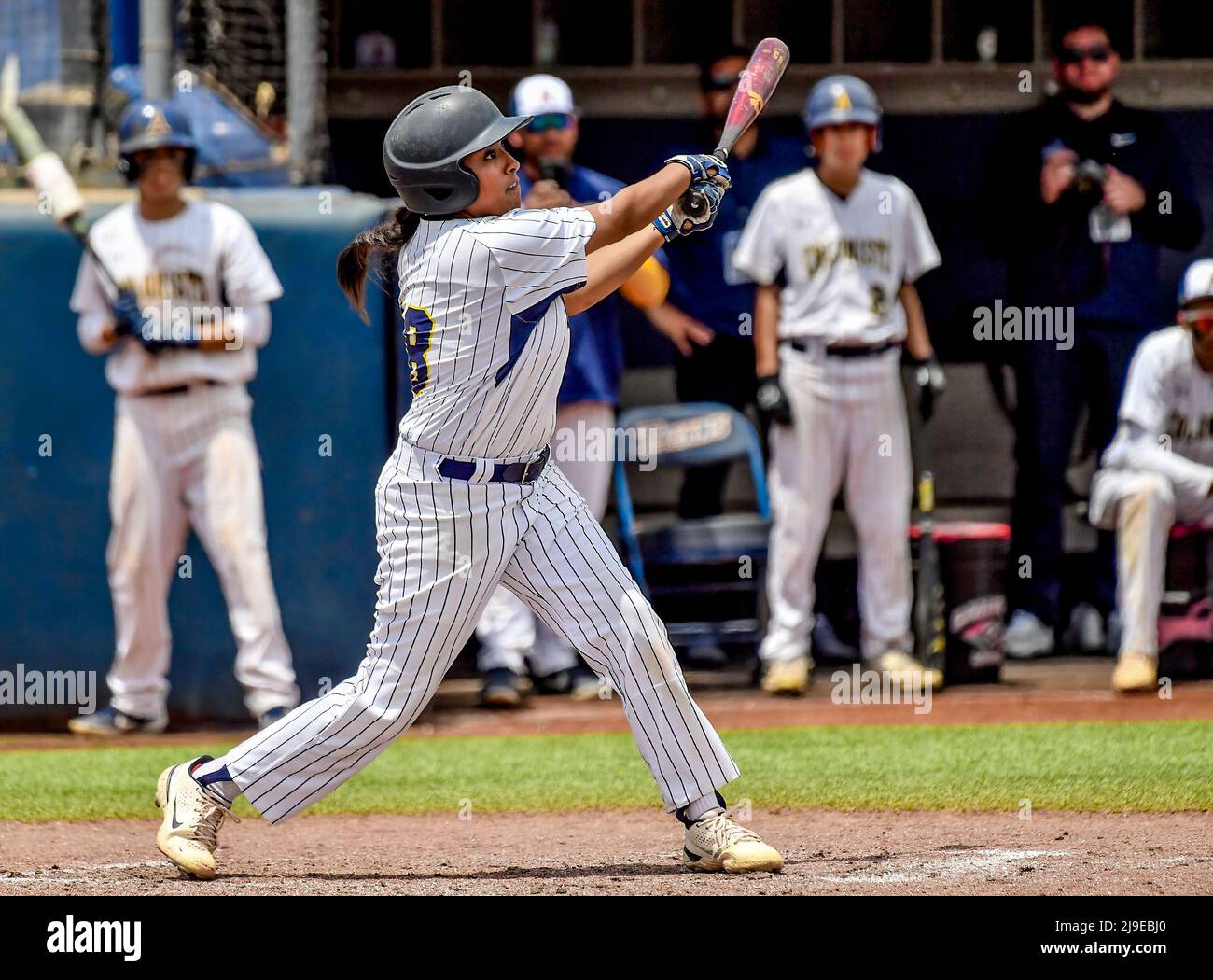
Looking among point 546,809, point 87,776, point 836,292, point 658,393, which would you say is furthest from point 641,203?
point 658,393

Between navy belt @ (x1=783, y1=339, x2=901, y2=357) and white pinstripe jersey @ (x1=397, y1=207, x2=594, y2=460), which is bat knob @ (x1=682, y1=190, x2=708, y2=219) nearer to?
white pinstripe jersey @ (x1=397, y1=207, x2=594, y2=460)

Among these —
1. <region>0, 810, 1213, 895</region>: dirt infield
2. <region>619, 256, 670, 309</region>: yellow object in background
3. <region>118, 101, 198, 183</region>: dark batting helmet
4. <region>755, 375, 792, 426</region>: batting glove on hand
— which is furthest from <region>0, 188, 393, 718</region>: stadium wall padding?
<region>0, 810, 1213, 895</region>: dirt infield

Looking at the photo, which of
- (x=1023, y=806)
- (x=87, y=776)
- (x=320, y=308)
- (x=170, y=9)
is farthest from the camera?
(x=170, y=9)

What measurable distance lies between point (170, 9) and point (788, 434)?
108 inches

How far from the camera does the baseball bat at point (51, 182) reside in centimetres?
671

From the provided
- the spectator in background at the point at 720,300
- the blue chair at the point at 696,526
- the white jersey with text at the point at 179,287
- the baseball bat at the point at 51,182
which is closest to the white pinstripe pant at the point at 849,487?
the blue chair at the point at 696,526

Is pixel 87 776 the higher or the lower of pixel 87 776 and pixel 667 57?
the lower

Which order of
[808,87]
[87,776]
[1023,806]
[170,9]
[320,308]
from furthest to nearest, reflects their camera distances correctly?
[808,87], [170,9], [320,308], [87,776], [1023,806]

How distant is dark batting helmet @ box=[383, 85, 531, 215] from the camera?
405cm

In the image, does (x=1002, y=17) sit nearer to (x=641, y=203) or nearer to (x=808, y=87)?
(x=808, y=87)

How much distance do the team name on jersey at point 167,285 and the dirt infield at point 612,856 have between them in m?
2.04

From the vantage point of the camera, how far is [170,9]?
7477 mm

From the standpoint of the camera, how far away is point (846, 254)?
7234mm

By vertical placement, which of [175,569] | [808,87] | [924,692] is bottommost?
[924,692]
